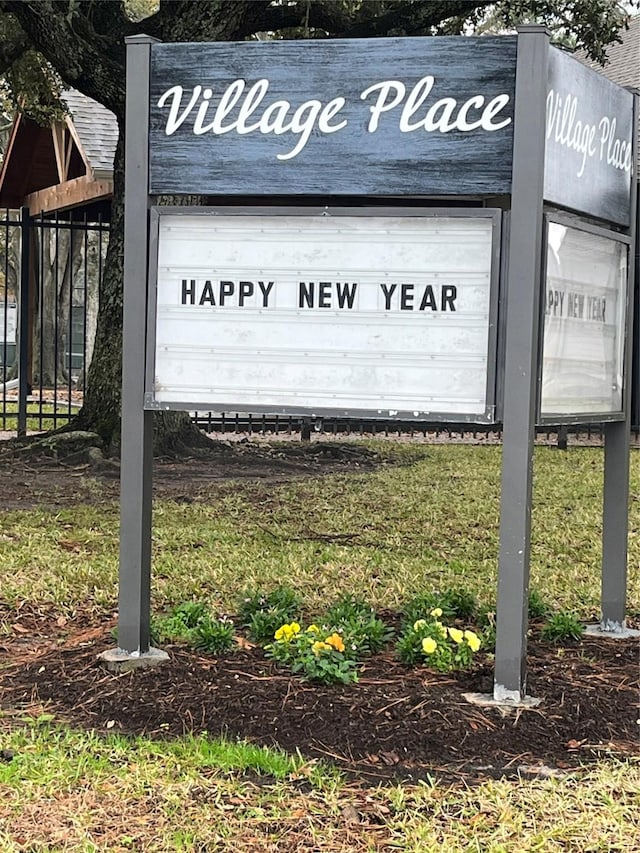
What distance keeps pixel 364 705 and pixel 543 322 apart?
1.54 m

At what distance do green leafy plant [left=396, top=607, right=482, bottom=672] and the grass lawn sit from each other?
0.86 m

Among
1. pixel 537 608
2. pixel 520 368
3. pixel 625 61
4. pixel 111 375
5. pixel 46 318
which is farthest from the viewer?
pixel 46 318

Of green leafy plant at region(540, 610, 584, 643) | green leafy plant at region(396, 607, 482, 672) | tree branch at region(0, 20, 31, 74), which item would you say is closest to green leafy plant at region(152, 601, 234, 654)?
green leafy plant at region(396, 607, 482, 672)

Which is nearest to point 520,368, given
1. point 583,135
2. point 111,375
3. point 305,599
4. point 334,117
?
point 583,135

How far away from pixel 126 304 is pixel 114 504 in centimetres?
430

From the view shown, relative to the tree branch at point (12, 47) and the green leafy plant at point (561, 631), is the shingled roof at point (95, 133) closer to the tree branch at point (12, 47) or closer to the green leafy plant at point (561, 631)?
the tree branch at point (12, 47)

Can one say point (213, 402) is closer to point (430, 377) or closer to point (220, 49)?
point (430, 377)

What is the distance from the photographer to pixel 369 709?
3.94 metres

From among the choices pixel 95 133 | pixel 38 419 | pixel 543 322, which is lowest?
pixel 38 419

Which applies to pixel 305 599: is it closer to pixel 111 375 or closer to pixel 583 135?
pixel 583 135

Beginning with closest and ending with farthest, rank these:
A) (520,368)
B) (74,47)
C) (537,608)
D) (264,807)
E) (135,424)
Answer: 1. (264,807)
2. (520,368)
3. (135,424)
4. (537,608)
5. (74,47)

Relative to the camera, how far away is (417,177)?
13.8ft

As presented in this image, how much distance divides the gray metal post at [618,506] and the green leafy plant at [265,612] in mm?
1413

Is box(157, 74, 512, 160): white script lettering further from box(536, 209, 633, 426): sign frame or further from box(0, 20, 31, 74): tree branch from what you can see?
box(0, 20, 31, 74): tree branch
